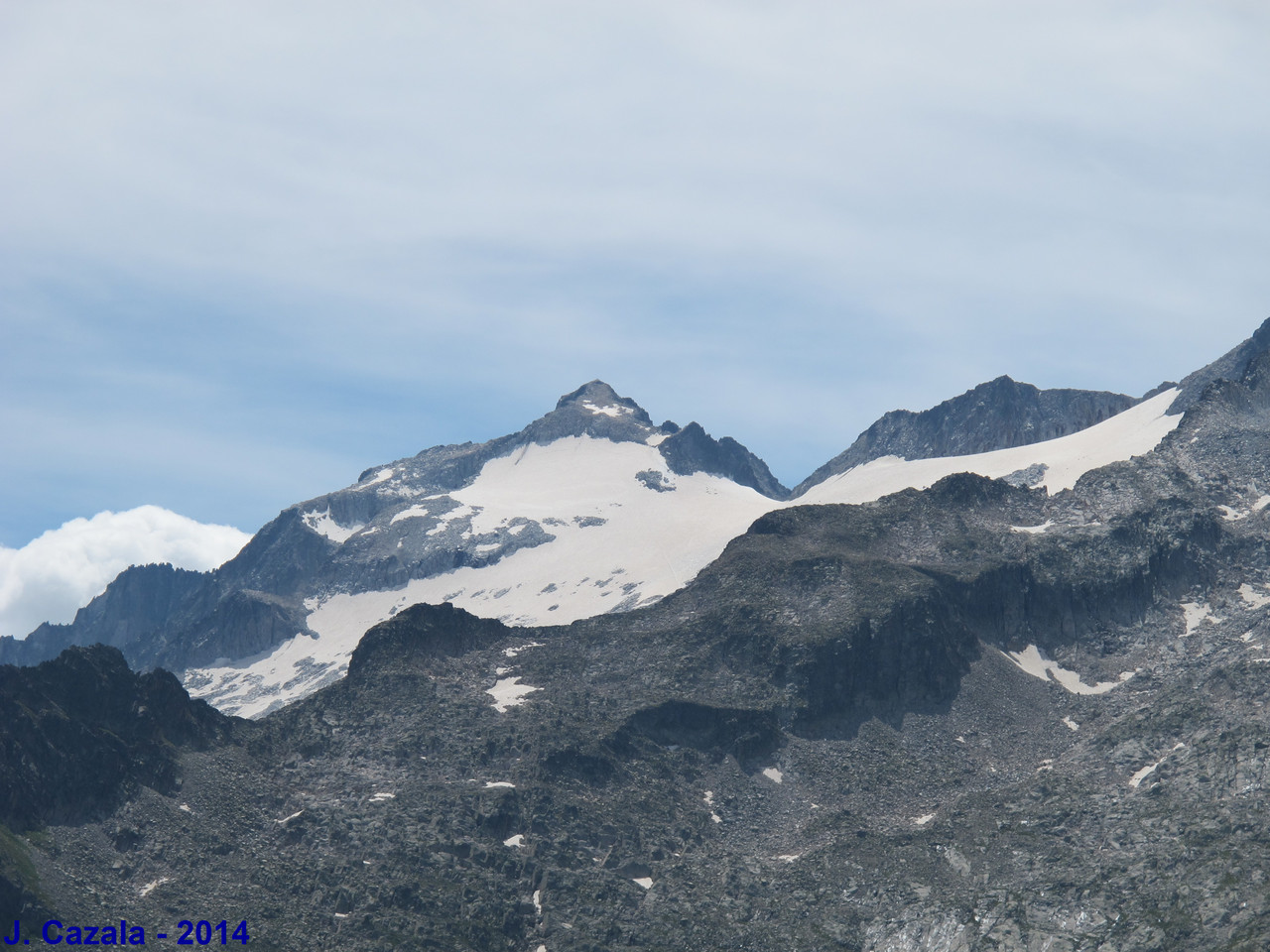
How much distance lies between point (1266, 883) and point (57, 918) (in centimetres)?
14647

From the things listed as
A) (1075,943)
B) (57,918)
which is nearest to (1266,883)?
(1075,943)

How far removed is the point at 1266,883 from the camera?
19475 centimetres

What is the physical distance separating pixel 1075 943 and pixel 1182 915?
1336 cm

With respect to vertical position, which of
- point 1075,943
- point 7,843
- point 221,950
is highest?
point 7,843

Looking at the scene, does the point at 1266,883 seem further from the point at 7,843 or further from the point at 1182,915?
the point at 7,843

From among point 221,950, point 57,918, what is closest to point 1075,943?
point 221,950

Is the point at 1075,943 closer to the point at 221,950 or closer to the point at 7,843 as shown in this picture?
the point at 221,950

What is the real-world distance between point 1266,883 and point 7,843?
15550 centimetres

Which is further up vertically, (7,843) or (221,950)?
(7,843)

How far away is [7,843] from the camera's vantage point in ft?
656

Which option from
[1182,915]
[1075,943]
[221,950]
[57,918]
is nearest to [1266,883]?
[1182,915]

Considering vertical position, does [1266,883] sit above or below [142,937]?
below

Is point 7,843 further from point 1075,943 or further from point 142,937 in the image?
point 1075,943

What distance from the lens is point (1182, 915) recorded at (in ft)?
643
